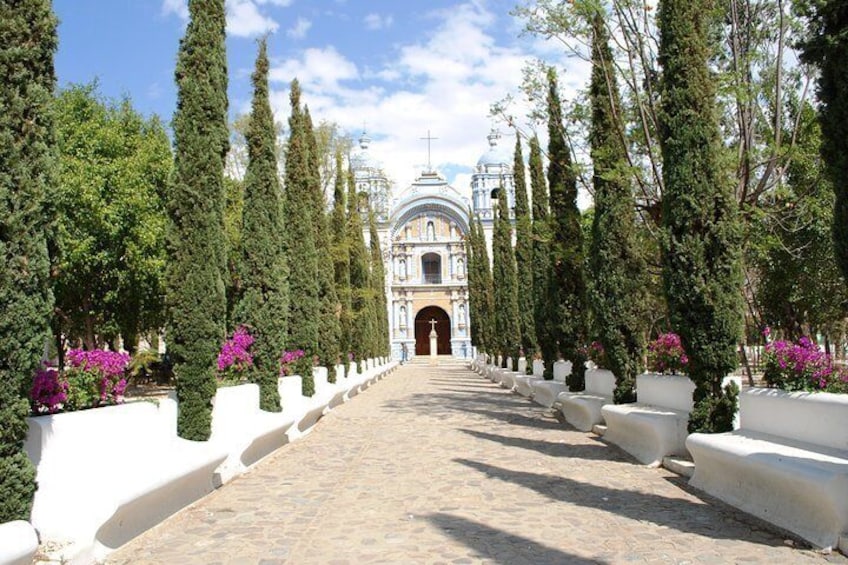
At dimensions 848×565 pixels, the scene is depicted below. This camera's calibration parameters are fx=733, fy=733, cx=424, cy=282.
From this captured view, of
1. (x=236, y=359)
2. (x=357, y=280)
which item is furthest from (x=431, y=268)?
(x=236, y=359)

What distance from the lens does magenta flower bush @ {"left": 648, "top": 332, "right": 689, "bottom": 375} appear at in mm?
10959

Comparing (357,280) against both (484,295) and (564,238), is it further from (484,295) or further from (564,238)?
(564,238)

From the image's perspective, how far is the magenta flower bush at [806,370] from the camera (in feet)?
24.7

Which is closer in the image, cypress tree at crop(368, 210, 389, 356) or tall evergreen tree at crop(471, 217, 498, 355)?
tall evergreen tree at crop(471, 217, 498, 355)

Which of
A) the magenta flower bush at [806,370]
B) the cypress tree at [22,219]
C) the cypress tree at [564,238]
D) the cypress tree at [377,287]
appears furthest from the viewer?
the cypress tree at [377,287]

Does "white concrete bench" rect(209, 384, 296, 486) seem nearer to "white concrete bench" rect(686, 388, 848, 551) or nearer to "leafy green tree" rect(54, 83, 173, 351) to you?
"white concrete bench" rect(686, 388, 848, 551)

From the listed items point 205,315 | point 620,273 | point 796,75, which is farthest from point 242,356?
point 796,75

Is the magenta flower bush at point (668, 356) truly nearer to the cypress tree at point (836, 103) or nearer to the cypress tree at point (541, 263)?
the cypress tree at point (836, 103)

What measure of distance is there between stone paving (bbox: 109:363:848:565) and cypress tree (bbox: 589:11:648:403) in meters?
1.63

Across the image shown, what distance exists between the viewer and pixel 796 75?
568 inches

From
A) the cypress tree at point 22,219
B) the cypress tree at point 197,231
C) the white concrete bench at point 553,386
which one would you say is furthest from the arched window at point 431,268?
the cypress tree at point 22,219

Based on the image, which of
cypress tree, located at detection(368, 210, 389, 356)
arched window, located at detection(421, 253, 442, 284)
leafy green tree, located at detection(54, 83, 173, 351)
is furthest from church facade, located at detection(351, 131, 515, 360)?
leafy green tree, located at detection(54, 83, 173, 351)

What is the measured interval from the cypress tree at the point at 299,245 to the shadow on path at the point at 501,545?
10323mm

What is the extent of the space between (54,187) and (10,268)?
0.75 meters
